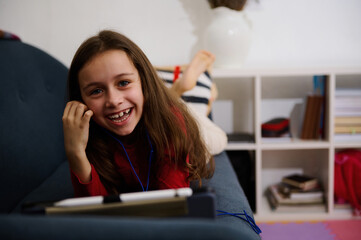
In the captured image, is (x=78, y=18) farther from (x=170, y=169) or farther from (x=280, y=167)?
(x=280, y=167)

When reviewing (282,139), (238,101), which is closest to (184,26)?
(238,101)

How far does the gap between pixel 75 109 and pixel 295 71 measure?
3.54ft

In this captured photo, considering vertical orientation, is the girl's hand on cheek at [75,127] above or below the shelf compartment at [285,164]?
above

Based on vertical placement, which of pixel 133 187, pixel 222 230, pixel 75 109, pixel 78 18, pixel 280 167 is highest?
pixel 78 18

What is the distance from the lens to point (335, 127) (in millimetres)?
1438

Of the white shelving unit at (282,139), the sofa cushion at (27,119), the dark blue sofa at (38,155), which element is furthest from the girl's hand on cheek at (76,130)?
the white shelving unit at (282,139)

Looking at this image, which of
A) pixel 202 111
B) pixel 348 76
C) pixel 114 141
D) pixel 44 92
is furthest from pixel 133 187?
pixel 348 76

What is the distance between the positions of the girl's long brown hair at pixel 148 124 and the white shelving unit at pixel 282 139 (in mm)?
633

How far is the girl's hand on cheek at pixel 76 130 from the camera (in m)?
0.65

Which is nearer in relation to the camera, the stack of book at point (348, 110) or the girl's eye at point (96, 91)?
the girl's eye at point (96, 91)

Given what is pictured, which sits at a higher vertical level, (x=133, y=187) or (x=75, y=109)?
(x=75, y=109)

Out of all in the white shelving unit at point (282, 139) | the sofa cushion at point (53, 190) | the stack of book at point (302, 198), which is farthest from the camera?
the stack of book at point (302, 198)

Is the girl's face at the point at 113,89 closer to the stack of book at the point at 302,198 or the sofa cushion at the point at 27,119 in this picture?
the sofa cushion at the point at 27,119

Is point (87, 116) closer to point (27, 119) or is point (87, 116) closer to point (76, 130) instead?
point (76, 130)
